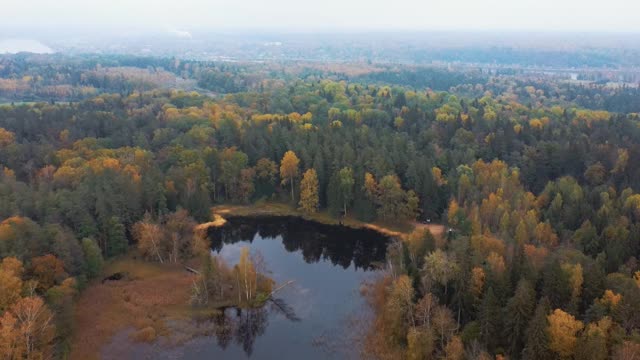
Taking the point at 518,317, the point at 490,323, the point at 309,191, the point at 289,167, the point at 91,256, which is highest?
the point at 289,167

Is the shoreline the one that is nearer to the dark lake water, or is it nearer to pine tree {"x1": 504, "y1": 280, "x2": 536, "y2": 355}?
the dark lake water

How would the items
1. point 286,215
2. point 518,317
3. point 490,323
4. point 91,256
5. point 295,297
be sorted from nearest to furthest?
1. point 518,317
2. point 490,323
3. point 295,297
4. point 91,256
5. point 286,215

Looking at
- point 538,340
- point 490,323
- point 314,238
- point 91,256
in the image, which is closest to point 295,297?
point 314,238

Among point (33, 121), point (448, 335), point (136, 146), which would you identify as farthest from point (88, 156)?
point (448, 335)

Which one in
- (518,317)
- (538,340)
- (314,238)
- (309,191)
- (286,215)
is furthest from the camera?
(286,215)

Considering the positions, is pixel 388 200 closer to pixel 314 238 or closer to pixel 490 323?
pixel 314 238

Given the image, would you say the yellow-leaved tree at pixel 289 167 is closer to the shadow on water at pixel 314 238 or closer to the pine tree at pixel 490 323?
the shadow on water at pixel 314 238

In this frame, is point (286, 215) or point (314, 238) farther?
point (286, 215)
